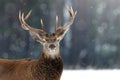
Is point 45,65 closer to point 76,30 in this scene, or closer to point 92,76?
point 92,76

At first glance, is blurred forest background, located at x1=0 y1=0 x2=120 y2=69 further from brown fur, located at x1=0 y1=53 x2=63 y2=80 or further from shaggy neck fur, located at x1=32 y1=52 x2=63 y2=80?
shaggy neck fur, located at x1=32 y1=52 x2=63 y2=80

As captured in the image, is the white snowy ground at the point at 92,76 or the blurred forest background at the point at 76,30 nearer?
the white snowy ground at the point at 92,76

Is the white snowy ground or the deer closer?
the deer

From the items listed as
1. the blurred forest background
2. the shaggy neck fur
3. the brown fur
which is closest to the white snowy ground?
the brown fur

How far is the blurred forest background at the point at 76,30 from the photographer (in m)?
25.2

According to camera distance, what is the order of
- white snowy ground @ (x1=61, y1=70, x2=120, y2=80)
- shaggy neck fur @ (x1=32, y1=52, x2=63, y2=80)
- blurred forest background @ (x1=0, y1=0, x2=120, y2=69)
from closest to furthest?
shaggy neck fur @ (x1=32, y1=52, x2=63, y2=80), white snowy ground @ (x1=61, y1=70, x2=120, y2=80), blurred forest background @ (x1=0, y1=0, x2=120, y2=69)

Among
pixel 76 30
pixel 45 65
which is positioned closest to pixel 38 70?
pixel 45 65

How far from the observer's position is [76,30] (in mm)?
26703

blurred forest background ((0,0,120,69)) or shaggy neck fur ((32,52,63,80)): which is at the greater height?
shaggy neck fur ((32,52,63,80))

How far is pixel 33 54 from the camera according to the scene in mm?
24531

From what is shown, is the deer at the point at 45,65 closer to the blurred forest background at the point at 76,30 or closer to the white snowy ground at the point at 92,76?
the white snowy ground at the point at 92,76

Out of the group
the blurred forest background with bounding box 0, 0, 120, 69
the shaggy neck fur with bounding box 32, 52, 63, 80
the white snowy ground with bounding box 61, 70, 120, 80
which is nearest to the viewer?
the shaggy neck fur with bounding box 32, 52, 63, 80

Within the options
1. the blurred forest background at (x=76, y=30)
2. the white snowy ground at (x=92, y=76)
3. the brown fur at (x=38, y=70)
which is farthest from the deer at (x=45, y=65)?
the blurred forest background at (x=76, y=30)

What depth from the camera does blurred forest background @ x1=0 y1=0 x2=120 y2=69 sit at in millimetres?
25203
